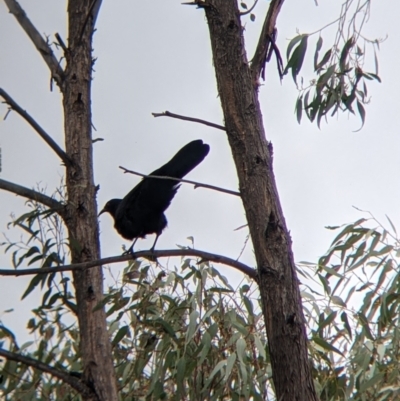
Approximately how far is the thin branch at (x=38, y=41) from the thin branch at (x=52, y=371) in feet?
3.91

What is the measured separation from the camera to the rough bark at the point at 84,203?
292 cm

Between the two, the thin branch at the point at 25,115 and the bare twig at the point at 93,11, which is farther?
the bare twig at the point at 93,11

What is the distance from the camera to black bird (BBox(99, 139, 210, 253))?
131 inches

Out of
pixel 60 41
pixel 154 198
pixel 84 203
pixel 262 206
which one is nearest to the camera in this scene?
pixel 262 206

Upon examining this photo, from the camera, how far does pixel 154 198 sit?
3.86 meters

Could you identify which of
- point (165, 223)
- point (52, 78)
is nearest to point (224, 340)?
point (165, 223)

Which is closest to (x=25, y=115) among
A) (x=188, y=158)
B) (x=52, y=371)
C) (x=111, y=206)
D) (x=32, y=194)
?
(x=32, y=194)

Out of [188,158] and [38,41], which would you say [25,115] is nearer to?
[38,41]

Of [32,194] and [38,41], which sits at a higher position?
[38,41]

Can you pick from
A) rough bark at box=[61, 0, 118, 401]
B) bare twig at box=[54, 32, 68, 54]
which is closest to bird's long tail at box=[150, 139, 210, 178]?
rough bark at box=[61, 0, 118, 401]

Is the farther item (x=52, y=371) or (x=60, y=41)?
(x=60, y=41)

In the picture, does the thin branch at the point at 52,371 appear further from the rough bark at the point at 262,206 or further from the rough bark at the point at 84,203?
the rough bark at the point at 262,206

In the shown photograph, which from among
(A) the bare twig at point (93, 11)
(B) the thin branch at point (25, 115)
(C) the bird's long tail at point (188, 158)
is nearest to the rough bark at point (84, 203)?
(A) the bare twig at point (93, 11)

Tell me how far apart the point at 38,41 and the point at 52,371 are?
141 cm
